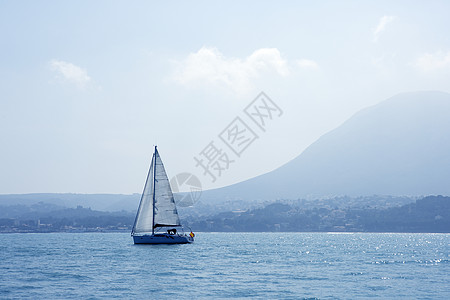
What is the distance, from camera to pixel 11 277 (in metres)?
48.2

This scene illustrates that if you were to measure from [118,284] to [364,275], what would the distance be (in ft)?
77.7

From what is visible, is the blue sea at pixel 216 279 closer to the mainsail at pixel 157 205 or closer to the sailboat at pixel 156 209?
the sailboat at pixel 156 209

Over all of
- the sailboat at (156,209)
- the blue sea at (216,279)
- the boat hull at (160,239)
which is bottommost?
the blue sea at (216,279)

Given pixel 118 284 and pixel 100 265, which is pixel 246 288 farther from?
pixel 100 265

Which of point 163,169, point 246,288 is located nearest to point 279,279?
point 246,288

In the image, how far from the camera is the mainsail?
87688 millimetres

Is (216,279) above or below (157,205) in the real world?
below

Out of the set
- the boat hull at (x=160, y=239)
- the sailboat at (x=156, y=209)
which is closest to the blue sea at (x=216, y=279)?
the boat hull at (x=160, y=239)

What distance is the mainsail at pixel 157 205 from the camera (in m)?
87.7

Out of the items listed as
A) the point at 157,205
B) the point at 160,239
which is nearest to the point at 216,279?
the point at 160,239

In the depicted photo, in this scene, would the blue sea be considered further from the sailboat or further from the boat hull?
the sailboat

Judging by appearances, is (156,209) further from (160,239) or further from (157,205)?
(160,239)

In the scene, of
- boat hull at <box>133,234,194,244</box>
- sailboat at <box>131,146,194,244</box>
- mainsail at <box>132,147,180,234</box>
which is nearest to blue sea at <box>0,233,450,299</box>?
boat hull at <box>133,234,194,244</box>

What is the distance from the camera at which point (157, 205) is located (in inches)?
3447
